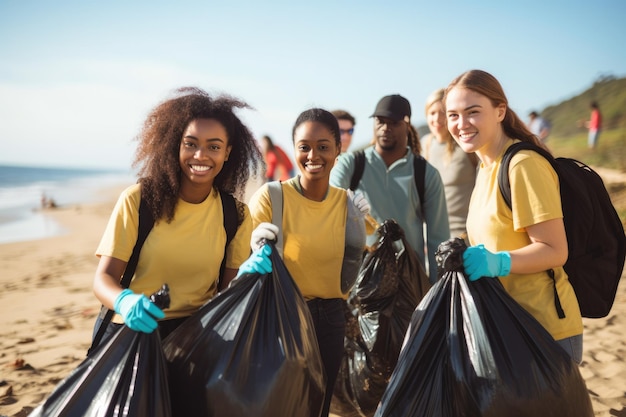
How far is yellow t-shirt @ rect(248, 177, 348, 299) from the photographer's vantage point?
2332mm

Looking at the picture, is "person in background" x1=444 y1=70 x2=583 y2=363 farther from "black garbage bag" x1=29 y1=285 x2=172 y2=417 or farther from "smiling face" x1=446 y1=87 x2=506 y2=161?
"black garbage bag" x1=29 y1=285 x2=172 y2=417

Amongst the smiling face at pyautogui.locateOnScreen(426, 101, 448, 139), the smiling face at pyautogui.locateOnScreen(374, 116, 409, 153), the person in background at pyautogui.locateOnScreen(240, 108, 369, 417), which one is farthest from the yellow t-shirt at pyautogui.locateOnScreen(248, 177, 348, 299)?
the smiling face at pyautogui.locateOnScreen(426, 101, 448, 139)

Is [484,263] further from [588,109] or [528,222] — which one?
[588,109]

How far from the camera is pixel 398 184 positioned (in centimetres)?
320

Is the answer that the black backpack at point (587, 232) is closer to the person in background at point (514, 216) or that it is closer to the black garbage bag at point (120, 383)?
the person in background at point (514, 216)

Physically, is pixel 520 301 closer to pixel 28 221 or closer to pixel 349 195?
pixel 349 195

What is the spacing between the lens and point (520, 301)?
179 centimetres

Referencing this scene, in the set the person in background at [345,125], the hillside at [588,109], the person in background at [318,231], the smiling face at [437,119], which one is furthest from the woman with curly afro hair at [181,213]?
the hillside at [588,109]

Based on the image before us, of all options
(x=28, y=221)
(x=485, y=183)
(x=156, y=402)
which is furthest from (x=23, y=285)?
(x=28, y=221)

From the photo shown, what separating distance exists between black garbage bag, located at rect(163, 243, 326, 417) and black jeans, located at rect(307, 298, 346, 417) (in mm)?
517

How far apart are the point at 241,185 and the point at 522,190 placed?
1.20m

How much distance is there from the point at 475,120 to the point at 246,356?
1.14m

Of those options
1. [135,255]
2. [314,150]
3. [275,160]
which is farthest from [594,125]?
[135,255]

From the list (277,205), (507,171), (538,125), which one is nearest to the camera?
(507,171)
